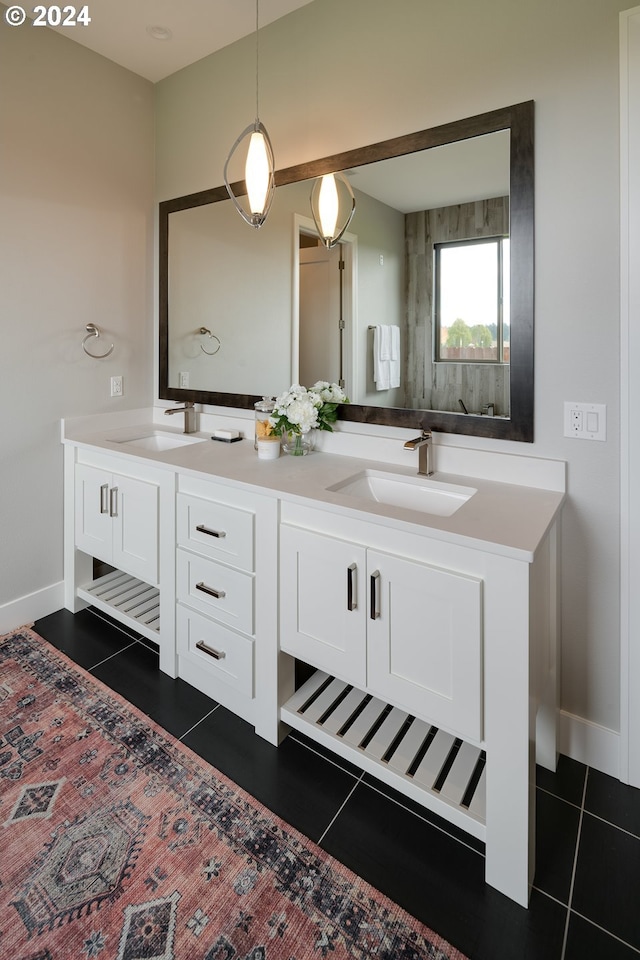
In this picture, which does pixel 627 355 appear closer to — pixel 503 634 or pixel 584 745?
pixel 503 634

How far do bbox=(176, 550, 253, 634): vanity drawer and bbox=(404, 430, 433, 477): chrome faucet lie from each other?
2.34 feet

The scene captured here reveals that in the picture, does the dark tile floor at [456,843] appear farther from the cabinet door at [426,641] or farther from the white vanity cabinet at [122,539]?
the white vanity cabinet at [122,539]

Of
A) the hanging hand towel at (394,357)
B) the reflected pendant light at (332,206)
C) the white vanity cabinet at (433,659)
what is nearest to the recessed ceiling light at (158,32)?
the reflected pendant light at (332,206)

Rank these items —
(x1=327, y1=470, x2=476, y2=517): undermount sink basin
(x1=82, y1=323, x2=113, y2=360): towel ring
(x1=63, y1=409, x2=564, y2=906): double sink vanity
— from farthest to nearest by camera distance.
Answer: (x1=82, y1=323, x2=113, y2=360): towel ring → (x1=327, y1=470, x2=476, y2=517): undermount sink basin → (x1=63, y1=409, x2=564, y2=906): double sink vanity

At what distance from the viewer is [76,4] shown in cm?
218

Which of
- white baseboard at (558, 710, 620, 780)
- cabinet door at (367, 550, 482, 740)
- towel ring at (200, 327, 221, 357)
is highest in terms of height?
towel ring at (200, 327, 221, 357)

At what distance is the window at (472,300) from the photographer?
1.74 metres

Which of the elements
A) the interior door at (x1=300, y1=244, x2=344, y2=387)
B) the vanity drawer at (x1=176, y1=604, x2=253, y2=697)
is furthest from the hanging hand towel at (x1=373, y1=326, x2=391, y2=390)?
the vanity drawer at (x1=176, y1=604, x2=253, y2=697)

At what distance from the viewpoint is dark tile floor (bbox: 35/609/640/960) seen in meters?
1.22

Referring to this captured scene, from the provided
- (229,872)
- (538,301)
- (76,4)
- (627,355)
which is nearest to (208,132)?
(76,4)

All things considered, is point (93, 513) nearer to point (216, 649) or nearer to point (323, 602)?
point (216, 649)

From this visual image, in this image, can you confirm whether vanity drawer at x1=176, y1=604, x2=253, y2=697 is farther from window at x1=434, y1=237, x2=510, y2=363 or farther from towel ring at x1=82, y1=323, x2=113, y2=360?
towel ring at x1=82, y1=323, x2=113, y2=360

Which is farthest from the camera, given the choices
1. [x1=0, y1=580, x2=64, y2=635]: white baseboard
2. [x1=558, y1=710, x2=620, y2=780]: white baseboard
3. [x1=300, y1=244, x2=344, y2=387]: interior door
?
[x1=0, y1=580, x2=64, y2=635]: white baseboard

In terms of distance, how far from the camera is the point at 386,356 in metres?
2.01
